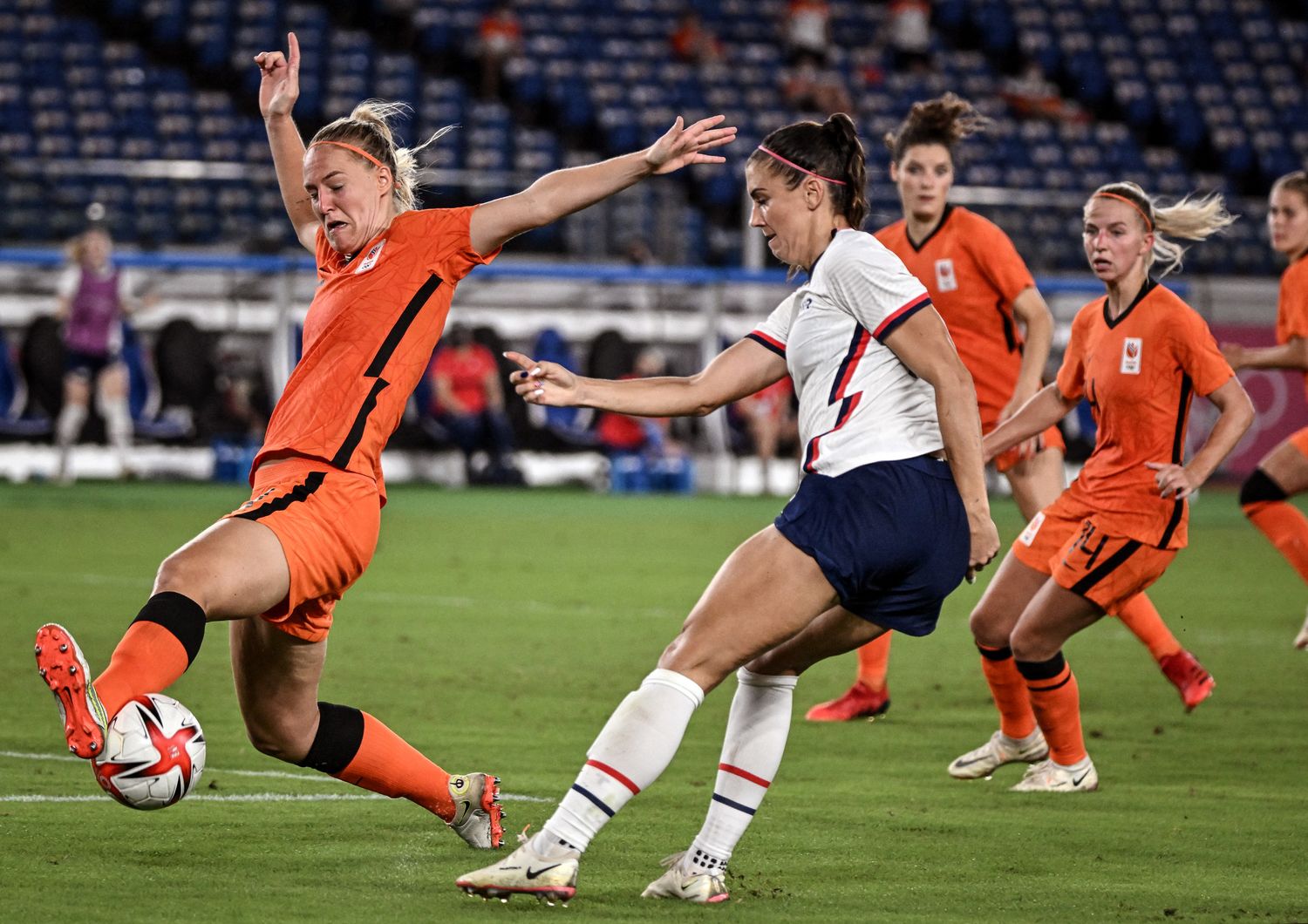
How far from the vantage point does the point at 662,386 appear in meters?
4.76

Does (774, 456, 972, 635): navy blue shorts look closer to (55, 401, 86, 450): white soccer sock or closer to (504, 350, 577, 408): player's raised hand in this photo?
(504, 350, 577, 408): player's raised hand

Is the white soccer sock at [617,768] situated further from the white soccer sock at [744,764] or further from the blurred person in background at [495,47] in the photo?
the blurred person in background at [495,47]

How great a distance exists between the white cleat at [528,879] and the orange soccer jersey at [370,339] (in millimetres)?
974

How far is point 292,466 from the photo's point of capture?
4562mm

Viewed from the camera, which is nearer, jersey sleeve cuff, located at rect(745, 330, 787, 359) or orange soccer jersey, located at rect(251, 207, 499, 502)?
orange soccer jersey, located at rect(251, 207, 499, 502)

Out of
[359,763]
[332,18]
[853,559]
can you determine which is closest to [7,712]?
[359,763]

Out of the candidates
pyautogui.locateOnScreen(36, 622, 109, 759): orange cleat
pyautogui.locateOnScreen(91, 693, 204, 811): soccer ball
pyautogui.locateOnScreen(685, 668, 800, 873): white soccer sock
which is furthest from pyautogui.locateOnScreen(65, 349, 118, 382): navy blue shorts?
pyautogui.locateOnScreen(36, 622, 109, 759): orange cleat

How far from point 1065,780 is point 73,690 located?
361 centimetres

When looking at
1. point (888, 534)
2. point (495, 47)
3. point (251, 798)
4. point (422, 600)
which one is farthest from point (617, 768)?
point (495, 47)

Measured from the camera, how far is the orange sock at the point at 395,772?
16.4ft

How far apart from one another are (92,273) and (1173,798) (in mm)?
14501

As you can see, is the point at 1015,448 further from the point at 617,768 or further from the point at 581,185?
the point at 617,768

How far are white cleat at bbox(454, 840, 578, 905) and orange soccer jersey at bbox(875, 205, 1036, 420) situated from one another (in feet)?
13.2

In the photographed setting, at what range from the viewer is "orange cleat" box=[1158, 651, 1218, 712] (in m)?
7.42
